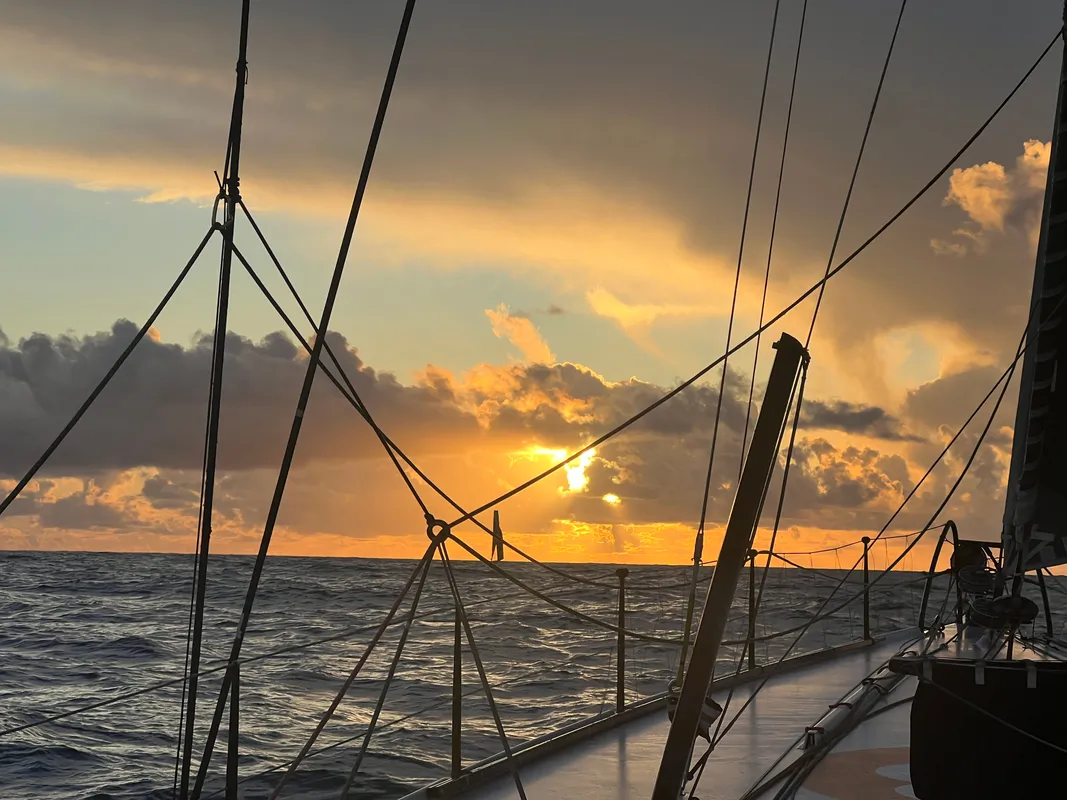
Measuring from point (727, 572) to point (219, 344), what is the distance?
2344mm

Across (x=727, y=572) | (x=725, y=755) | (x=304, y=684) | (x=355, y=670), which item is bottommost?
(x=304, y=684)

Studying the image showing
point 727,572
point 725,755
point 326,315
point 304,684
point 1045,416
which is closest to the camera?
point 727,572

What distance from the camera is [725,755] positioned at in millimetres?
7078

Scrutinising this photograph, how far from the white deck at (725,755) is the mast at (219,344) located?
1.90 meters

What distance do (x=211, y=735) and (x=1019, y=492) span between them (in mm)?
4466

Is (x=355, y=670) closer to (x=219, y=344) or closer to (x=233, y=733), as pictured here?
(x=233, y=733)

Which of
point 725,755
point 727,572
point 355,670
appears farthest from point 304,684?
point 727,572

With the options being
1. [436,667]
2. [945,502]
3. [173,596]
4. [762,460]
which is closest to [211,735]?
[762,460]

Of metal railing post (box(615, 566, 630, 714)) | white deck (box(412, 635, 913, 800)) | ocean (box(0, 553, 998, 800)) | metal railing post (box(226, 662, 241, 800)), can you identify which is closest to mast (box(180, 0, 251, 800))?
metal railing post (box(226, 662, 241, 800))

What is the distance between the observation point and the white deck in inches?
236

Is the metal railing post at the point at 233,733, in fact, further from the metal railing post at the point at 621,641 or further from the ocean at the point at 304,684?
the metal railing post at the point at 621,641

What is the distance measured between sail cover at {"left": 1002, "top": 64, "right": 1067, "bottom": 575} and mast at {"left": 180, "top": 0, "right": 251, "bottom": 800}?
159 inches

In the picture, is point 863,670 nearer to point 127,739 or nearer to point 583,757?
point 583,757

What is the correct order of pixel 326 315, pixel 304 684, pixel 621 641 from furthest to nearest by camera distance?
pixel 304 684 → pixel 621 641 → pixel 326 315
